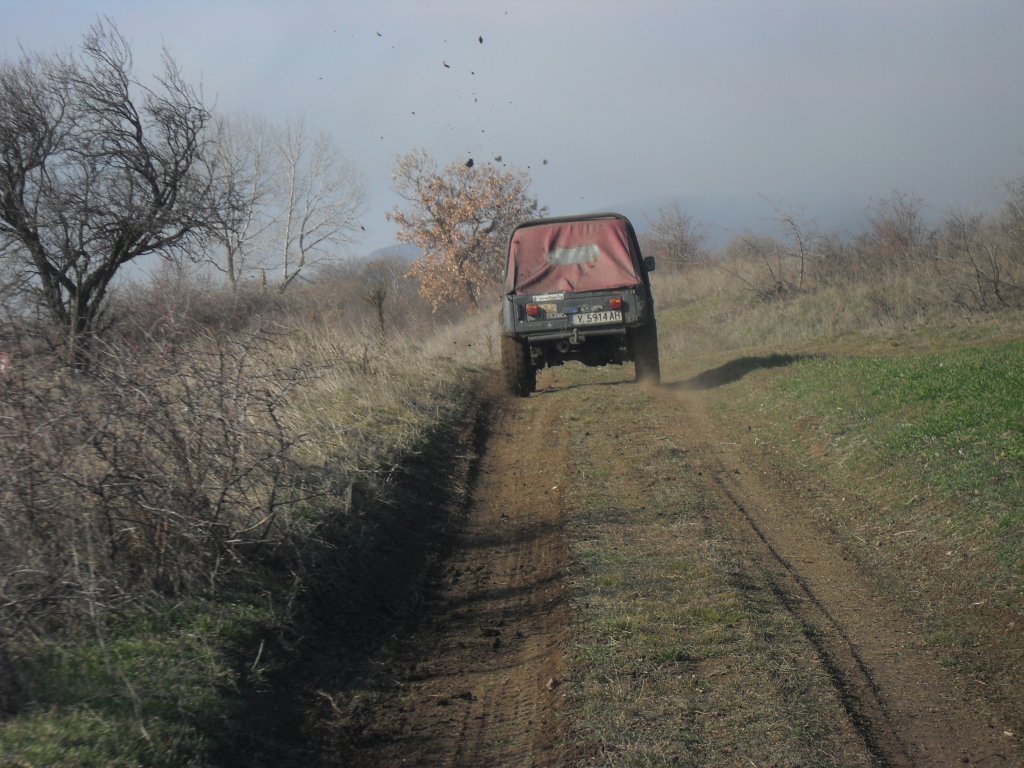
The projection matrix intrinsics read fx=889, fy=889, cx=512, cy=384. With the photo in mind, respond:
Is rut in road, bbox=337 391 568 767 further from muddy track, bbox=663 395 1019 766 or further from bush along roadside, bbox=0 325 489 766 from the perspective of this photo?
muddy track, bbox=663 395 1019 766

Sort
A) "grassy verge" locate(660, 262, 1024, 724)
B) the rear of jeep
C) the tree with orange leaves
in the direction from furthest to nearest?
1. the tree with orange leaves
2. the rear of jeep
3. "grassy verge" locate(660, 262, 1024, 724)

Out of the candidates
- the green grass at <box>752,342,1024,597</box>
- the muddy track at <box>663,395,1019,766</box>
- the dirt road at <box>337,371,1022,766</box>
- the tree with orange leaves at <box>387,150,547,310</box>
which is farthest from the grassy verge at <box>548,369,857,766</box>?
the tree with orange leaves at <box>387,150,547,310</box>

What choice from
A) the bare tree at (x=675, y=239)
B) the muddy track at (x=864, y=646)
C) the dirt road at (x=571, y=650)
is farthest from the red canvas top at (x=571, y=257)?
the bare tree at (x=675, y=239)

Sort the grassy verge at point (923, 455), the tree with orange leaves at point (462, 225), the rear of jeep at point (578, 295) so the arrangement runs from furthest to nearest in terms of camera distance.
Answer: the tree with orange leaves at point (462, 225), the rear of jeep at point (578, 295), the grassy verge at point (923, 455)

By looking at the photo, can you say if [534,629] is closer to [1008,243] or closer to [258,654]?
[258,654]

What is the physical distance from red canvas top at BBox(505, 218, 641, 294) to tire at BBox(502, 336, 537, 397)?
33.7 inches

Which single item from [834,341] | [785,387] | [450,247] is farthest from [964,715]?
[450,247]

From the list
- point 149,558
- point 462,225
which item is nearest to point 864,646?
point 149,558

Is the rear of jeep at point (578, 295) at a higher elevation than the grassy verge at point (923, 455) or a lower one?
higher

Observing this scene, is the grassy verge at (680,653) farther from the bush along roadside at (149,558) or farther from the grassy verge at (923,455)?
the bush along roadside at (149,558)

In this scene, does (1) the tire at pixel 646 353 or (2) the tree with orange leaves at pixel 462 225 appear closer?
(1) the tire at pixel 646 353

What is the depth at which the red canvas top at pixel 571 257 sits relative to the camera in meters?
12.8

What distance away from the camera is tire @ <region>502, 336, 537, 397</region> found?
13.2 meters

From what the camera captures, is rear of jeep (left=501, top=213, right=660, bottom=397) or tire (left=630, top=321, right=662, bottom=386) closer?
rear of jeep (left=501, top=213, right=660, bottom=397)
